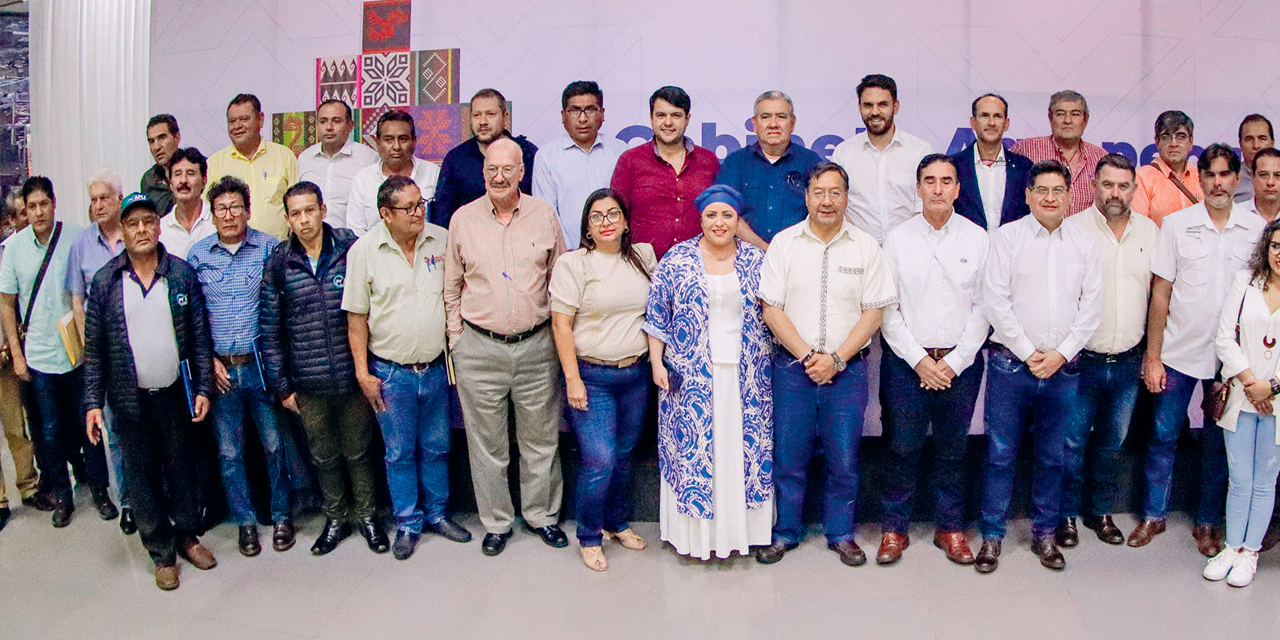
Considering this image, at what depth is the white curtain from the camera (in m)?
5.13

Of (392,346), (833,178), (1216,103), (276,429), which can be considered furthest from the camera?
(1216,103)

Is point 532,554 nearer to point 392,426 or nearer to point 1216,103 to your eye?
point 392,426

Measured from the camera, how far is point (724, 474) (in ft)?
10.8

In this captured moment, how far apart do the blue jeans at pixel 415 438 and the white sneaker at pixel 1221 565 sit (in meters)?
3.05

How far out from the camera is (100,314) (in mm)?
3203

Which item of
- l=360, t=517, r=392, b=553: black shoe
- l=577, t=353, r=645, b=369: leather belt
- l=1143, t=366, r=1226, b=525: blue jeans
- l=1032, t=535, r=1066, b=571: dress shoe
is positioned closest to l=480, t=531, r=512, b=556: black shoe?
l=360, t=517, r=392, b=553: black shoe

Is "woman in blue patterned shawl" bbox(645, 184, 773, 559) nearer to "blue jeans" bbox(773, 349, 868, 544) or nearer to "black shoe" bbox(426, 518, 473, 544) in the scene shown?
"blue jeans" bbox(773, 349, 868, 544)

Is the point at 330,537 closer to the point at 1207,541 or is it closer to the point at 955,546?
the point at 955,546

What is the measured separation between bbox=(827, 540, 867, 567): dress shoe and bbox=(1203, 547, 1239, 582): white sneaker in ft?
4.20

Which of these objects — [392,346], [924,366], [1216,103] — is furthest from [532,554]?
[1216,103]

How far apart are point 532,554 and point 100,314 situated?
1.89 metres

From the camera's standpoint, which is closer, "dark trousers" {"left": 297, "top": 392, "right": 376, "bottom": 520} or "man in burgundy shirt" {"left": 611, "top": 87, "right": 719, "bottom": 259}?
"dark trousers" {"left": 297, "top": 392, "right": 376, "bottom": 520}

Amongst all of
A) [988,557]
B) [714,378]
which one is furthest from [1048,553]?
[714,378]

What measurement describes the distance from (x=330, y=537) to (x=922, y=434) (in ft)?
8.13
